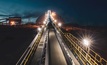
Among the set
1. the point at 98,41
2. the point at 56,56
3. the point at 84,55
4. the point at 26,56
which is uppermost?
the point at 26,56

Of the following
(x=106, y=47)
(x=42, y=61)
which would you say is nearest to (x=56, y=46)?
(x=42, y=61)

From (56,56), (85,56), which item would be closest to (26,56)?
(56,56)

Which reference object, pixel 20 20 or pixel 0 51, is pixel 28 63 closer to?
pixel 0 51

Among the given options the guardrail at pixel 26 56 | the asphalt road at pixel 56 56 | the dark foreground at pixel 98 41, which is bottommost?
the dark foreground at pixel 98 41

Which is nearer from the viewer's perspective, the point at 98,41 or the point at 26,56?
the point at 26,56

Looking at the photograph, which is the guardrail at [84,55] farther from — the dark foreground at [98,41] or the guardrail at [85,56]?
the dark foreground at [98,41]

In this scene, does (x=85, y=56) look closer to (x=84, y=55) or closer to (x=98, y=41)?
(x=84, y=55)

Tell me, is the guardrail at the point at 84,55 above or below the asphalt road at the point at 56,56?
above

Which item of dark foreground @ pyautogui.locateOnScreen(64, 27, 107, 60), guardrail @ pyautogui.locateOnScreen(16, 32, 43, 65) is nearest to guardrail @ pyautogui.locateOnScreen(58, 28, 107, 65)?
guardrail @ pyautogui.locateOnScreen(16, 32, 43, 65)

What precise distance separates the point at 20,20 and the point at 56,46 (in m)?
43.6

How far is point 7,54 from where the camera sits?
2811 cm

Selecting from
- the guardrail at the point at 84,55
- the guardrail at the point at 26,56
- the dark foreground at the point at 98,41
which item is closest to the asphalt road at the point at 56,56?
the guardrail at the point at 84,55

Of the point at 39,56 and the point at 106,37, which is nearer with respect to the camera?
the point at 39,56

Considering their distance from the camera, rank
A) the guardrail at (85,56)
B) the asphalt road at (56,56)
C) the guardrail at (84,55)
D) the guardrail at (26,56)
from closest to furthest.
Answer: the guardrail at (85,56) → the guardrail at (84,55) → the guardrail at (26,56) → the asphalt road at (56,56)
